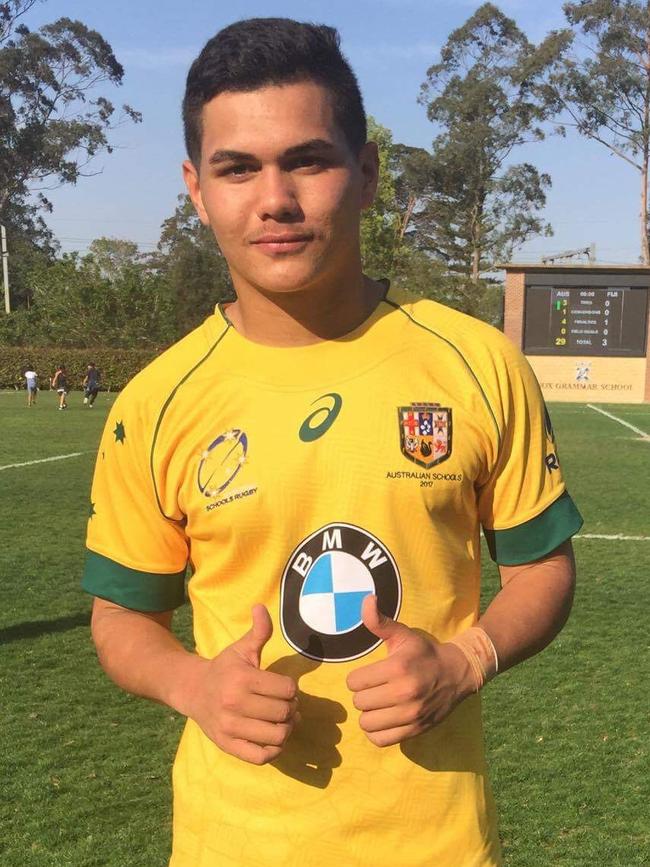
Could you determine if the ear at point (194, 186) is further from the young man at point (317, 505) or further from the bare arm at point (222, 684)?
the bare arm at point (222, 684)

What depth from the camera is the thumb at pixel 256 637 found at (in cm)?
141

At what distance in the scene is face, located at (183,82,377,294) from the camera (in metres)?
1.52

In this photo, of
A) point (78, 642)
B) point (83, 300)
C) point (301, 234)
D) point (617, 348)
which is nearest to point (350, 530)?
point (301, 234)

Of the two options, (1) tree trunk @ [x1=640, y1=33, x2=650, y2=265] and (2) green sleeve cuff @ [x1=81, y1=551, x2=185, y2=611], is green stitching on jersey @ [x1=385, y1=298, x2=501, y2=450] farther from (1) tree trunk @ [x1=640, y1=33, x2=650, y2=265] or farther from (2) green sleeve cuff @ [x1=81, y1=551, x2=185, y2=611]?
(1) tree trunk @ [x1=640, y1=33, x2=650, y2=265]

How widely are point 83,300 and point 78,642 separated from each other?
41541 millimetres

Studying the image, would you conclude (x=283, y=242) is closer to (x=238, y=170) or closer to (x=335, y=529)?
(x=238, y=170)

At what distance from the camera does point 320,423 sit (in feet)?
5.11

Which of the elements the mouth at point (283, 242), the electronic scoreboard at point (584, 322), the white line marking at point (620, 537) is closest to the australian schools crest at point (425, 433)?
the mouth at point (283, 242)

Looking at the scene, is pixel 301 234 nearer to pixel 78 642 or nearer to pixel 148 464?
pixel 148 464

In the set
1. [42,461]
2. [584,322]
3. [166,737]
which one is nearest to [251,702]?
[166,737]

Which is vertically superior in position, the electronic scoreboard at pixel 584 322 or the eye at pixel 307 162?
the eye at pixel 307 162

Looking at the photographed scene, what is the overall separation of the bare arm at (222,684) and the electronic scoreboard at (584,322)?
31.9 meters

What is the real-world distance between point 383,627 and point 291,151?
0.79 m

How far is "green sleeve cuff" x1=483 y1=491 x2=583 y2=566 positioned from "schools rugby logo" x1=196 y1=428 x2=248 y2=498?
0.48 metres
